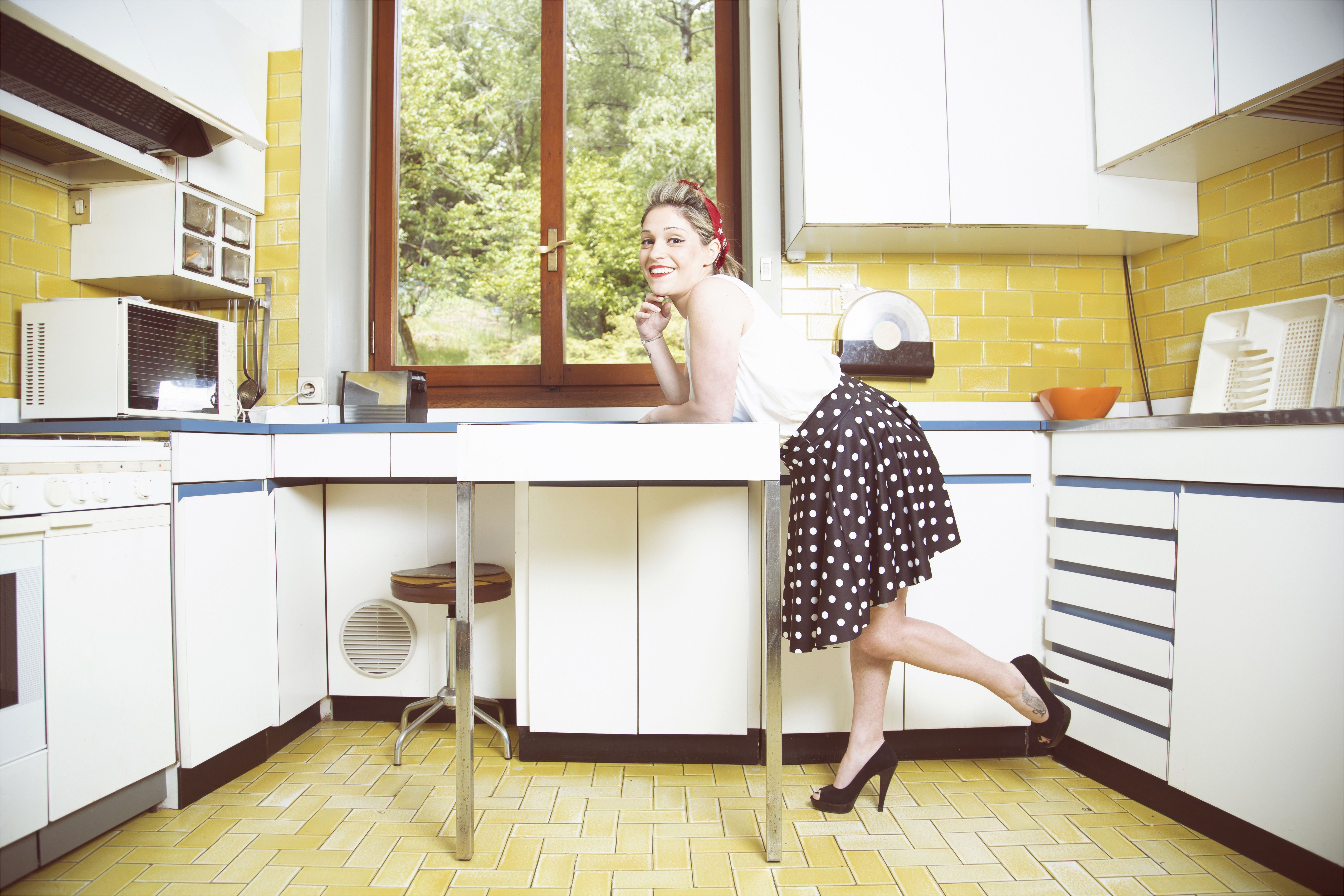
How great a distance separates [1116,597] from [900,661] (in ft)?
1.88

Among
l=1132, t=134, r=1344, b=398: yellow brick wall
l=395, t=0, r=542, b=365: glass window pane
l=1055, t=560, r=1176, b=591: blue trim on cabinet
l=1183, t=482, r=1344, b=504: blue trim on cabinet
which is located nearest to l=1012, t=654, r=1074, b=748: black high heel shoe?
l=1055, t=560, r=1176, b=591: blue trim on cabinet

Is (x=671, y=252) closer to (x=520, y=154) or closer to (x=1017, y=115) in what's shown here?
(x=1017, y=115)

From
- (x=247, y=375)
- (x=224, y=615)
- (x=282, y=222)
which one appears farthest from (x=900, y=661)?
(x=282, y=222)

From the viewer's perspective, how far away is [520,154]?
473 centimetres

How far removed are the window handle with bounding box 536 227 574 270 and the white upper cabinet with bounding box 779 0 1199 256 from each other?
91 centimetres

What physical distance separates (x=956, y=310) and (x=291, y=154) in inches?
96.5

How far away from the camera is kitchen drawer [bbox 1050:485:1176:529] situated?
1.61m

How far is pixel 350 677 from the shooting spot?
7.33 feet

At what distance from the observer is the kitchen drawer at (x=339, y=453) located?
2.02 metres

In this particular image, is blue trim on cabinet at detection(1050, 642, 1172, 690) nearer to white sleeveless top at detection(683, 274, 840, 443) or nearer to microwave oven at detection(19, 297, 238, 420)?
white sleeveless top at detection(683, 274, 840, 443)

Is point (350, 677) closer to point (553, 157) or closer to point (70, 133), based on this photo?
point (70, 133)

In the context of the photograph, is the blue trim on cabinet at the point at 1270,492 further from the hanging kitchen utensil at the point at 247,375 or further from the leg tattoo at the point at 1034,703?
the hanging kitchen utensil at the point at 247,375

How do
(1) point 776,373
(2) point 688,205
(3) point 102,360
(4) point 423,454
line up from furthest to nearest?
(4) point 423,454, (3) point 102,360, (2) point 688,205, (1) point 776,373

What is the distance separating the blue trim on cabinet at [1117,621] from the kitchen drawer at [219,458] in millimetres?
2263
